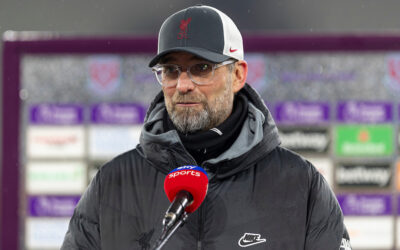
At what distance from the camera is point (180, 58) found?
1.16m

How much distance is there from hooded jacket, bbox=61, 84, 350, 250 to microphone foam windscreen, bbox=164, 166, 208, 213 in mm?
149

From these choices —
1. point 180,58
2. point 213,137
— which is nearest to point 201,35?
point 180,58

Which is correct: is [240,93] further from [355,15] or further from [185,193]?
[355,15]

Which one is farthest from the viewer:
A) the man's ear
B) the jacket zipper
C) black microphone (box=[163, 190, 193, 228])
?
the man's ear

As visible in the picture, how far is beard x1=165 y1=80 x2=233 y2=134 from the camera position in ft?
3.79

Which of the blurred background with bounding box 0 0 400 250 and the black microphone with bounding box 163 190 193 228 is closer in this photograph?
the black microphone with bounding box 163 190 193 228

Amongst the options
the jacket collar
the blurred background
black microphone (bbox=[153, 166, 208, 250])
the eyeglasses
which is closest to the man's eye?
the eyeglasses

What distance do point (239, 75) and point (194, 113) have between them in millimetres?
162

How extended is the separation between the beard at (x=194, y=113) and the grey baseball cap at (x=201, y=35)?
8 centimetres

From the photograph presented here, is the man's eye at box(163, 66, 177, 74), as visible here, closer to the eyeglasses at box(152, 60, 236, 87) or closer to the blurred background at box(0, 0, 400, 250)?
the eyeglasses at box(152, 60, 236, 87)

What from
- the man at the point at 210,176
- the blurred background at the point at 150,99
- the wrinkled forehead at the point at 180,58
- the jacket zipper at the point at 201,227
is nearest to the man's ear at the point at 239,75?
the man at the point at 210,176

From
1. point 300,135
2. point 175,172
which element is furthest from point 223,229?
point 300,135

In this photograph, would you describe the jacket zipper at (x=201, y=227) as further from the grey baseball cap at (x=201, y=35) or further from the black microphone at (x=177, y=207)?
the grey baseball cap at (x=201, y=35)

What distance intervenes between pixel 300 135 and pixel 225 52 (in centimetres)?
174
